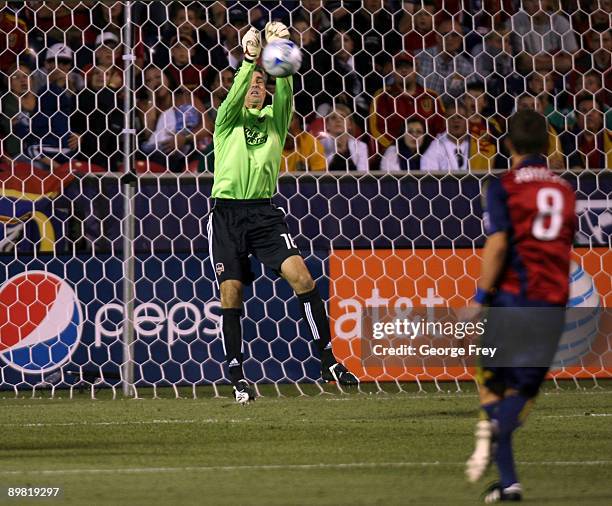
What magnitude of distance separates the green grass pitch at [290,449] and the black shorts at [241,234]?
88 cm

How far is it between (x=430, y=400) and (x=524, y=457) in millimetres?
2922

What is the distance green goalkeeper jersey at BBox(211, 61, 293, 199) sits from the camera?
327 inches

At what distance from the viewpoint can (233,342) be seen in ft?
27.1

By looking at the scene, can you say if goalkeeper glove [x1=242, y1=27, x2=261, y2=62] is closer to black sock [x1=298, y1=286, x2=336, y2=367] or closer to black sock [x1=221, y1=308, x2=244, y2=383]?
A: black sock [x1=298, y1=286, x2=336, y2=367]

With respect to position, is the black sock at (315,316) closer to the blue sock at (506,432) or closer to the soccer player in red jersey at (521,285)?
the soccer player in red jersey at (521,285)

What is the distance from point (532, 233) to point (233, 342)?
3.93 m

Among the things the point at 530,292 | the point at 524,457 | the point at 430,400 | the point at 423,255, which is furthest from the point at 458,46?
the point at 530,292

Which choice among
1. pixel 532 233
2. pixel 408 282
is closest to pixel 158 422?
pixel 408 282

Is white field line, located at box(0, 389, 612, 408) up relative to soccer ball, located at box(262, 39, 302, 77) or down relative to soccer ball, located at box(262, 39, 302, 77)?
down

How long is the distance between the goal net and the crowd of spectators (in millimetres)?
24

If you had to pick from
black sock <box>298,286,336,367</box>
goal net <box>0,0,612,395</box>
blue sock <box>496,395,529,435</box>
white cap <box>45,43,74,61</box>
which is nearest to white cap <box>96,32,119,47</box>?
goal net <box>0,0,612,395</box>

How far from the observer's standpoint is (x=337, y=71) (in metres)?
11.0

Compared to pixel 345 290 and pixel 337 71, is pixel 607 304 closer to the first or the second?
pixel 345 290

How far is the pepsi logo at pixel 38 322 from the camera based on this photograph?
939 centimetres
